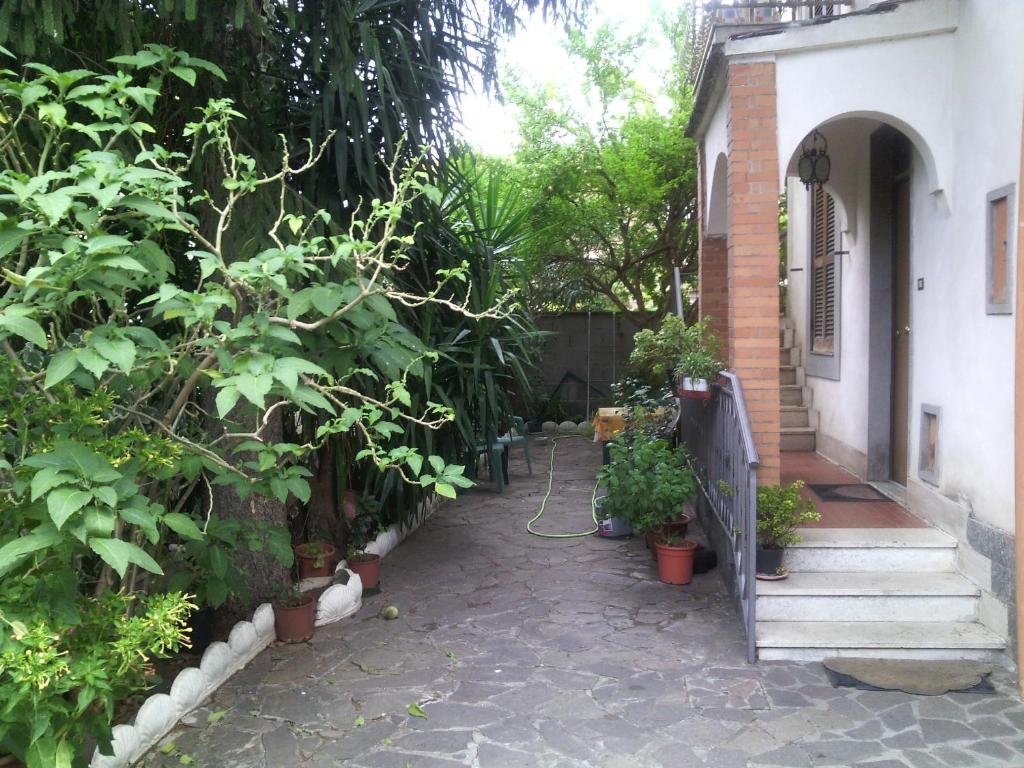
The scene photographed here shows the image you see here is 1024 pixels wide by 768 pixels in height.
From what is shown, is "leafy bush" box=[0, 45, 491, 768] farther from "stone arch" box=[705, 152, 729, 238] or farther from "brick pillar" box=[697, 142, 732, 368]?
"brick pillar" box=[697, 142, 732, 368]

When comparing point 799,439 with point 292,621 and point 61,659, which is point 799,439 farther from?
point 61,659

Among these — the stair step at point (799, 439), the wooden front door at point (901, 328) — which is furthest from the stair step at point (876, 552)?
the stair step at point (799, 439)

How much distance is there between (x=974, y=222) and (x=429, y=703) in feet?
11.8

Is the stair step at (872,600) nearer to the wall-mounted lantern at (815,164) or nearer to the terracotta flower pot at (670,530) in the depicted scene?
the terracotta flower pot at (670,530)

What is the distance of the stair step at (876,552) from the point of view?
4523mm

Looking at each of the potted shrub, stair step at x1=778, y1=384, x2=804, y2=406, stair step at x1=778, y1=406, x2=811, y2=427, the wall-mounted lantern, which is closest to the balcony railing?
the wall-mounted lantern

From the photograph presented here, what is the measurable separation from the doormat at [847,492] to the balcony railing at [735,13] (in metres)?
3.02

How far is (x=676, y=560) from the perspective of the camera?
216 inches

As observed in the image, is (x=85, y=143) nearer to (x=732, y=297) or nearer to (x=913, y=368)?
(x=732, y=297)

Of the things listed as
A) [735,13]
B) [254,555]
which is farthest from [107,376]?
[735,13]

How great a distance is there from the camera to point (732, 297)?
500 centimetres

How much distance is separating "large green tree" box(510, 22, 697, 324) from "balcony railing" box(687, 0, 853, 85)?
10.5 ft

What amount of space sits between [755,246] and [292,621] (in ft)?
11.1

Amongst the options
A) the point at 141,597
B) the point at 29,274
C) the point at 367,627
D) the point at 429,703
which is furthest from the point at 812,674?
the point at 29,274
